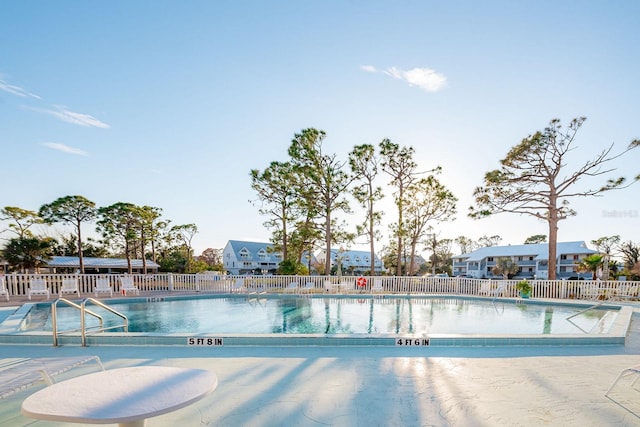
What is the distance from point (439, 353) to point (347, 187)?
46.2ft

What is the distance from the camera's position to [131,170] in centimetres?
1296

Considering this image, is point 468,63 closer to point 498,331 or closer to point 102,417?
point 498,331

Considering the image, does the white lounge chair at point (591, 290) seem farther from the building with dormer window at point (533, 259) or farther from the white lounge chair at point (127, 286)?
the building with dormer window at point (533, 259)

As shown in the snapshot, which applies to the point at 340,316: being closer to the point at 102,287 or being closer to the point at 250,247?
the point at 102,287

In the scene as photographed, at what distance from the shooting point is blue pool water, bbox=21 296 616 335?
22.9 feet

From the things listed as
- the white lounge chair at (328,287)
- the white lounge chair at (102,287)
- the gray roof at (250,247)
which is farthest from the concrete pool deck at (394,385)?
the gray roof at (250,247)

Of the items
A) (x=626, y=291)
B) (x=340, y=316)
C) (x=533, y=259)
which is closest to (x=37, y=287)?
(x=340, y=316)

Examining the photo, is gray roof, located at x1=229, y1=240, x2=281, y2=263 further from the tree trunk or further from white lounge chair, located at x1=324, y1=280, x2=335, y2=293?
the tree trunk

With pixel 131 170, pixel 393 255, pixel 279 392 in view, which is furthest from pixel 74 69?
pixel 393 255

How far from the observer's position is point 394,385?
3088 millimetres

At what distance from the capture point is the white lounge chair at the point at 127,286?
1141 centimetres

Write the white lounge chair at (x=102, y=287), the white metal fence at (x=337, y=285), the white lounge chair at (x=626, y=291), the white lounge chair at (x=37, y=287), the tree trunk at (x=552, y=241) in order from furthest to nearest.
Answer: the tree trunk at (x=552, y=241)
the white metal fence at (x=337, y=285)
the white lounge chair at (x=626, y=291)
the white lounge chair at (x=102, y=287)
the white lounge chair at (x=37, y=287)

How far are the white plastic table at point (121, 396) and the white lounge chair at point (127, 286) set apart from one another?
1107 centimetres

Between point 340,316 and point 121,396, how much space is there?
7.42m
